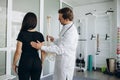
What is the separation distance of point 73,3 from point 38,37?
501 cm

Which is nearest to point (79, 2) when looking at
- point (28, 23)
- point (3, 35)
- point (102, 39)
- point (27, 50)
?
point (102, 39)

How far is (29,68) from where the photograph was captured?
73.8 inches

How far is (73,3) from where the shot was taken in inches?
260

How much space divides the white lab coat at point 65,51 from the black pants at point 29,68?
233mm

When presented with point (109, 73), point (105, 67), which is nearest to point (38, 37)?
point (109, 73)

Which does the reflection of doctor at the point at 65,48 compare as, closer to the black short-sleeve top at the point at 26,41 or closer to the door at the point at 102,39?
the black short-sleeve top at the point at 26,41

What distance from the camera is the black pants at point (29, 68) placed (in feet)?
6.03

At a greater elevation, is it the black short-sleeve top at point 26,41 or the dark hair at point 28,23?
the dark hair at point 28,23

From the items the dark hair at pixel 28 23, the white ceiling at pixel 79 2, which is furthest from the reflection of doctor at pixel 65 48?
the white ceiling at pixel 79 2

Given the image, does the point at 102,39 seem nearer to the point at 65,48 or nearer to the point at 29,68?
the point at 65,48

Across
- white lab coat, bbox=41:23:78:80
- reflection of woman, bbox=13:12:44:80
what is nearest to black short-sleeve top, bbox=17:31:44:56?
reflection of woman, bbox=13:12:44:80

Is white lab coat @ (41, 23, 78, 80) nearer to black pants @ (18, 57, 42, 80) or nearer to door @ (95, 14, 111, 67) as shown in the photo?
black pants @ (18, 57, 42, 80)

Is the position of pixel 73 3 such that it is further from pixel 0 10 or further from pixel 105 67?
pixel 0 10

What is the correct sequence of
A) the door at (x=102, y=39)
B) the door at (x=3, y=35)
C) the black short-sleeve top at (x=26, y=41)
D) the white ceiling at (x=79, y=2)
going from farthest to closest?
the white ceiling at (x=79, y=2) < the door at (x=102, y=39) < the door at (x=3, y=35) < the black short-sleeve top at (x=26, y=41)
